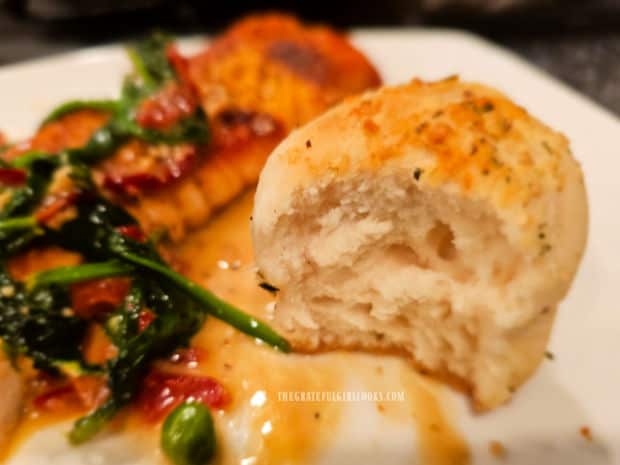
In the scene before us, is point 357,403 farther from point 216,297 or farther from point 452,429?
point 216,297

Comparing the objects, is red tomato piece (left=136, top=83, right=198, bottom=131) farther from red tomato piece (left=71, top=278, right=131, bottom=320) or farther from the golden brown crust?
red tomato piece (left=71, top=278, right=131, bottom=320)

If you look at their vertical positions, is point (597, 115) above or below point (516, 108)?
below

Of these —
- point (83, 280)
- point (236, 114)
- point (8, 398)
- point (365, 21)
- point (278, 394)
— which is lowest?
point (278, 394)

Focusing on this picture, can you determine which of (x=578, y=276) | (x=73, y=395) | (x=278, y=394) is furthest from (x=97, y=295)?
(x=578, y=276)

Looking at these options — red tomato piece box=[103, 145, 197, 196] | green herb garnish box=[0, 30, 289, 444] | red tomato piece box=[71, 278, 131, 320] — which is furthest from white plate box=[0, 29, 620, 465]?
red tomato piece box=[103, 145, 197, 196]

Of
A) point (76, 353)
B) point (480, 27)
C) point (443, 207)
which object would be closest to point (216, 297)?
point (76, 353)

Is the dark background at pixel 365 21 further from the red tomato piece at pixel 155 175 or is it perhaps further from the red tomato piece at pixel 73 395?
the red tomato piece at pixel 73 395

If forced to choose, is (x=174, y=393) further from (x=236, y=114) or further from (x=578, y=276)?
(x=578, y=276)
